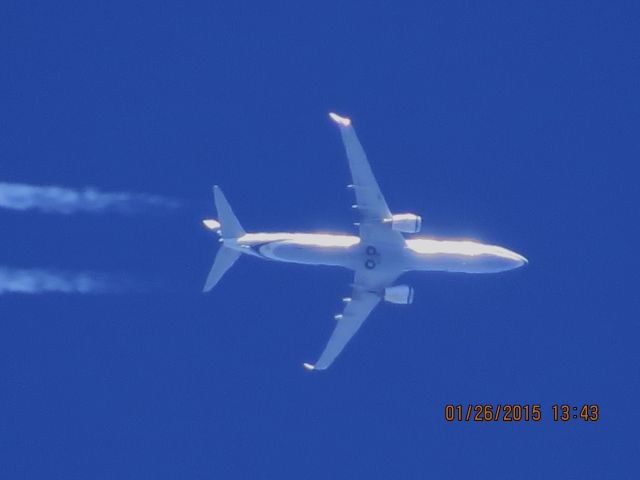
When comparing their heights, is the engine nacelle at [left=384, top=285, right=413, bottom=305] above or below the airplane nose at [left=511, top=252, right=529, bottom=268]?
below

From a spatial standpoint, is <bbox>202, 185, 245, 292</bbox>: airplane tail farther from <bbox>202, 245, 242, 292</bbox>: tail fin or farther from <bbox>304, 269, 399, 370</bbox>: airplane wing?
<bbox>304, 269, 399, 370</bbox>: airplane wing

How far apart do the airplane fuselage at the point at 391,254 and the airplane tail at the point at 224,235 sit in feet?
8.30

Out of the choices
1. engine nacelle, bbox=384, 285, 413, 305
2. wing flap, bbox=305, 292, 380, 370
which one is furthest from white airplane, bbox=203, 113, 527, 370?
wing flap, bbox=305, 292, 380, 370

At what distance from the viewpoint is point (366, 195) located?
247 feet

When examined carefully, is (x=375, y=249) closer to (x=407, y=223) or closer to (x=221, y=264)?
(x=407, y=223)

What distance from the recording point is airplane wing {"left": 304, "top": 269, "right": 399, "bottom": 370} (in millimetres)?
78125

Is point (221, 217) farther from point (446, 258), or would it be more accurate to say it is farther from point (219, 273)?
point (446, 258)

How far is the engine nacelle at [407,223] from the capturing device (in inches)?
2950

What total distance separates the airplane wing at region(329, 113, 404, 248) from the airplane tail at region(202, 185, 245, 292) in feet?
29.5

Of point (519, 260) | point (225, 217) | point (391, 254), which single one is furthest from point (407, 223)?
point (225, 217)

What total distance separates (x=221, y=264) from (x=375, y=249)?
1077cm

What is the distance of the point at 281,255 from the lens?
76.9 meters

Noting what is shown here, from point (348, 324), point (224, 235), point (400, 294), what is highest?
point (224, 235)

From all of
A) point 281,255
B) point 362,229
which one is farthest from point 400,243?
point 281,255
